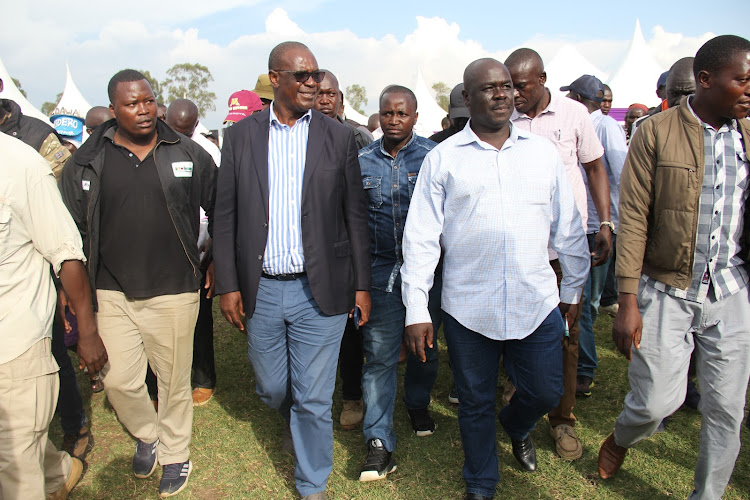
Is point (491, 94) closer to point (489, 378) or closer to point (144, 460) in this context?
point (489, 378)

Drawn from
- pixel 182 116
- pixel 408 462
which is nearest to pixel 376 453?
pixel 408 462

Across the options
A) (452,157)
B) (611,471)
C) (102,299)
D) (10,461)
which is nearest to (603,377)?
(611,471)

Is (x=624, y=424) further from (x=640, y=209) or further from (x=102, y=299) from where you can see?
(x=102, y=299)

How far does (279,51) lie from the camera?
322 cm

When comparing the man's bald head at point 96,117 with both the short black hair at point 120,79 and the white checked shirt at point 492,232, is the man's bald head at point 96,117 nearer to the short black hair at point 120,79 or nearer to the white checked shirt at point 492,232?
the short black hair at point 120,79

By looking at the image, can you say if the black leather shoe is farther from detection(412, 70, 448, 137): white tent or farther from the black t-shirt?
detection(412, 70, 448, 137): white tent

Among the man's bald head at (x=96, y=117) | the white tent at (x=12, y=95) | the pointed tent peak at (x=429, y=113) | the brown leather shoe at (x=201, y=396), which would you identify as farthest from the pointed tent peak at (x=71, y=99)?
the brown leather shoe at (x=201, y=396)

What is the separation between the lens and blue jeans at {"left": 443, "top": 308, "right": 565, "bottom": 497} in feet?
9.97

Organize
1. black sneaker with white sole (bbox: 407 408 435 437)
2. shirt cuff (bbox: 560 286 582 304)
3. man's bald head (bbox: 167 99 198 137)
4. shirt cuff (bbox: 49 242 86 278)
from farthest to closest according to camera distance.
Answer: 1. man's bald head (bbox: 167 99 198 137)
2. black sneaker with white sole (bbox: 407 408 435 437)
3. shirt cuff (bbox: 560 286 582 304)
4. shirt cuff (bbox: 49 242 86 278)

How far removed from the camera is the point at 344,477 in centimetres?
362

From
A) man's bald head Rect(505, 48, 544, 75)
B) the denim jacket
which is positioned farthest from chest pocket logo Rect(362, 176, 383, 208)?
man's bald head Rect(505, 48, 544, 75)

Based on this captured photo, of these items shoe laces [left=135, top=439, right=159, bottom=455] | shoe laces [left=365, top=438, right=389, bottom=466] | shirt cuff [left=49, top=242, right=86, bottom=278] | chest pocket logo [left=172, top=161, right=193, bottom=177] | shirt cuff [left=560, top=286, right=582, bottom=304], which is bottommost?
shoe laces [left=135, top=439, right=159, bottom=455]

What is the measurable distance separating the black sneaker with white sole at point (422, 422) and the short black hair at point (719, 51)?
108 inches

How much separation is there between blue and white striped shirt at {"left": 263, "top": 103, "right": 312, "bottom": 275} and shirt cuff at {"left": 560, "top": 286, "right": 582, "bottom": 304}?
146 centimetres
